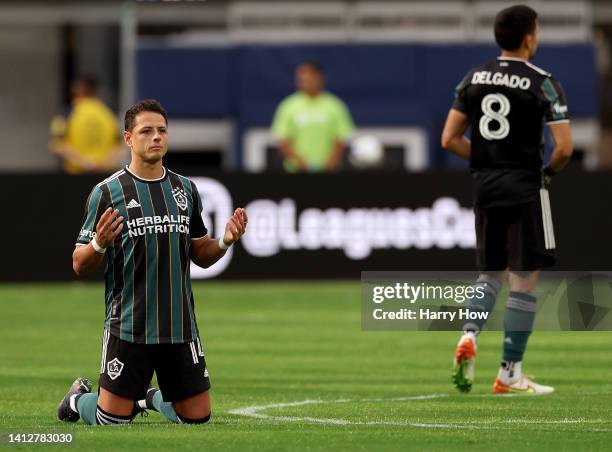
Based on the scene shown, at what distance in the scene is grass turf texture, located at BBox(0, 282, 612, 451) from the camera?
318 inches

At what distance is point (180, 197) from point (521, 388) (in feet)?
9.27

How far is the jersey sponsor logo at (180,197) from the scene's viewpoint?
28.0 feet

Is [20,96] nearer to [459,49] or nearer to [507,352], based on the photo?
[459,49]

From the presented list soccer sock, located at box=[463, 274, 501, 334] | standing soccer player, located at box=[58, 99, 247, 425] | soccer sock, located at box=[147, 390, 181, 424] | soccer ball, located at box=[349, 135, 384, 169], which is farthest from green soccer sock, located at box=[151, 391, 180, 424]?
soccer ball, located at box=[349, 135, 384, 169]

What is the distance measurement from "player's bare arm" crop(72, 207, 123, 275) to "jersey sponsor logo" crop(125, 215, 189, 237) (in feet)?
0.33

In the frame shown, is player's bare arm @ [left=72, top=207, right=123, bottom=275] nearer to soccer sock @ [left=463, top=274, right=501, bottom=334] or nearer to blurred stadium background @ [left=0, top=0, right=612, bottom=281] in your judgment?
soccer sock @ [left=463, top=274, right=501, bottom=334]

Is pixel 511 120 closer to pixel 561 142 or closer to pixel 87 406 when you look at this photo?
pixel 561 142

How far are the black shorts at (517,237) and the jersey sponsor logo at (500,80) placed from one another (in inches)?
26.4

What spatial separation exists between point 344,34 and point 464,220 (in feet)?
27.4

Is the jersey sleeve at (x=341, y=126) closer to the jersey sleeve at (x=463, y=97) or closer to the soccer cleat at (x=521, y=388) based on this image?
the jersey sleeve at (x=463, y=97)

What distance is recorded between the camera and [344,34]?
27.4 m

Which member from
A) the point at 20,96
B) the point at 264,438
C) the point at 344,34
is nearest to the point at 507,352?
the point at 264,438

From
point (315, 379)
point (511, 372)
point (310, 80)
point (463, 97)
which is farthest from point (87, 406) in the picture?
point (310, 80)

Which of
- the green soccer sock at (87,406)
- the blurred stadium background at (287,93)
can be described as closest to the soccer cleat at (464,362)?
the green soccer sock at (87,406)
